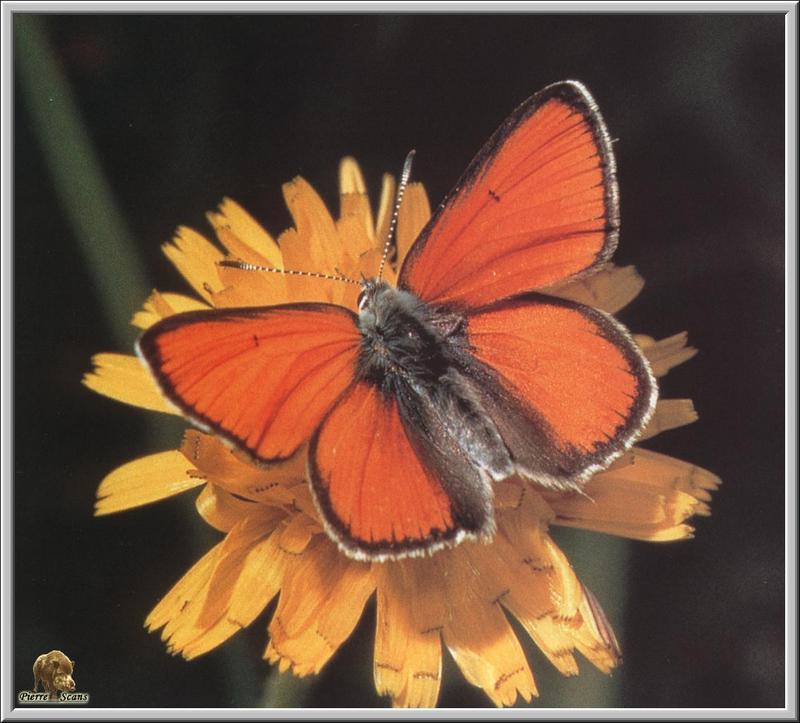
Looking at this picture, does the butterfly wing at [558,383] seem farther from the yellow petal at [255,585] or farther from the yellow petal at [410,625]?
the yellow petal at [255,585]

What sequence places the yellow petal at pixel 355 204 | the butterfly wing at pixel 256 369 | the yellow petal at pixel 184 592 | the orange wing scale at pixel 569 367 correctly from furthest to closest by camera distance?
1. the yellow petal at pixel 355 204
2. the yellow petal at pixel 184 592
3. the orange wing scale at pixel 569 367
4. the butterfly wing at pixel 256 369

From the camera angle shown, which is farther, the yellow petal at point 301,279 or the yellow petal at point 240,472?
the yellow petal at point 301,279

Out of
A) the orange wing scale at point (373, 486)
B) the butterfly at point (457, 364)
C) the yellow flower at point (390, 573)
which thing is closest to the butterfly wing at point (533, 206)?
the butterfly at point (457, 364)

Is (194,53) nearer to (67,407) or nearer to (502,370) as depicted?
(67,407)

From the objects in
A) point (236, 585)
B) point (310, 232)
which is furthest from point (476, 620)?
point (310, 232)

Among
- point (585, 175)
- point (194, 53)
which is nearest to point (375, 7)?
point (194, 53)

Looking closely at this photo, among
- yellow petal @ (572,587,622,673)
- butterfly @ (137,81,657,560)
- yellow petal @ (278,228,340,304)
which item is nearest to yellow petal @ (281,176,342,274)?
yellow petal @ (278,228,340,304)
